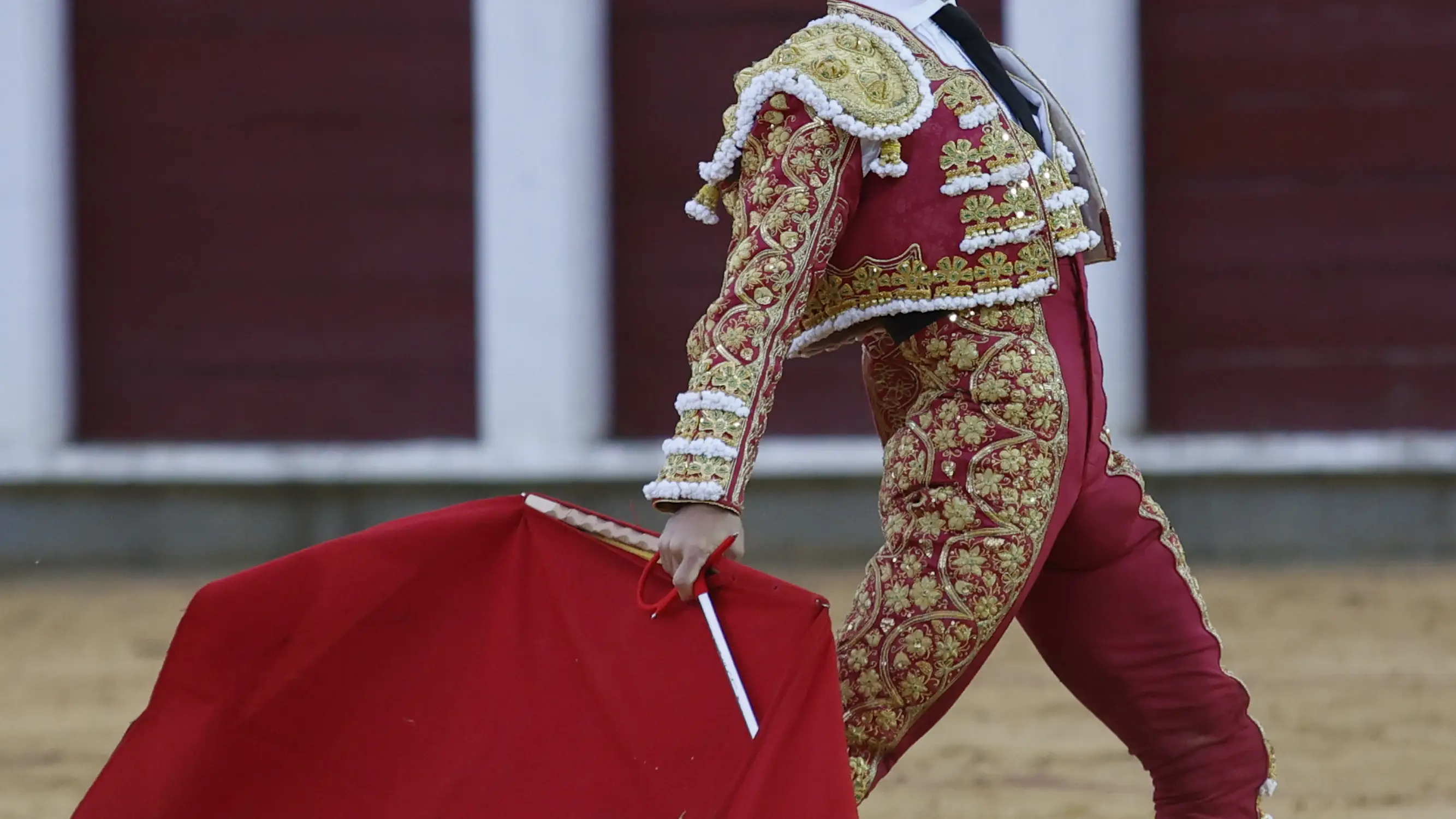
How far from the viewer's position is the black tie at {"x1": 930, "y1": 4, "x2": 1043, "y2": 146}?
2053mm

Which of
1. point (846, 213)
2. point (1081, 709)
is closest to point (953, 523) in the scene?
point (846, 213)

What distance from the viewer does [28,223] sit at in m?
5.98

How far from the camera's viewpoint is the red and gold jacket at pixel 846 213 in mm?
1797

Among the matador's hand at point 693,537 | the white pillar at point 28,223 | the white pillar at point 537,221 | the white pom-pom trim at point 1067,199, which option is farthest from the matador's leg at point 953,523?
the white pillar at point 28,223

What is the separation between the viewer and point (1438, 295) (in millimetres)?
5945

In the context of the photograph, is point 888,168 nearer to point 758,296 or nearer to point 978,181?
point 978,181

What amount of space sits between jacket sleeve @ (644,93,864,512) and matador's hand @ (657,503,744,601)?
0.01m

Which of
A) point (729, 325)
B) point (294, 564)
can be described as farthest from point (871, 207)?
point (294, 564)

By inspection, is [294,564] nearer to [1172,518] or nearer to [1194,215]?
[1172,518]

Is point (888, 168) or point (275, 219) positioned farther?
point (275, 219)

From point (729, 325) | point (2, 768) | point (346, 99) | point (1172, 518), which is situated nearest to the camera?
point (729, 325)

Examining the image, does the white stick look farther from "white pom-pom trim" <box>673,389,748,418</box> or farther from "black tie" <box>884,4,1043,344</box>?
"black tie" <box>884,4,1043,344</box>

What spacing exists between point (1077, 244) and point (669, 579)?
0.57 metres

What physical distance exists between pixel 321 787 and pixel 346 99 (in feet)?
15.0
